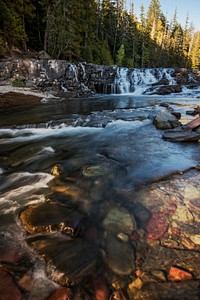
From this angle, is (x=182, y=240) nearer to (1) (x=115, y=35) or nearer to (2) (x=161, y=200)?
(2) (x=161, y=200)

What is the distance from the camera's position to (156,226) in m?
2.85

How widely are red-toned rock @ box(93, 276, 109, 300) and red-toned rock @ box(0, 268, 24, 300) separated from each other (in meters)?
0.68

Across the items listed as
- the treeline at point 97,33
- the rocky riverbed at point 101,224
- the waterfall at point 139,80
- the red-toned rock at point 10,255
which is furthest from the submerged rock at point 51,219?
the waterfall at point 139,80

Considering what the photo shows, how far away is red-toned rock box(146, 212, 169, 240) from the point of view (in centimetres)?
269

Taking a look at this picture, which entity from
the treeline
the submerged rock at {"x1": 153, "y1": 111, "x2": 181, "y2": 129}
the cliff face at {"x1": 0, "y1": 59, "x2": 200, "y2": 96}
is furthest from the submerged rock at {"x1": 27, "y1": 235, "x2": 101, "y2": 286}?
the treeline

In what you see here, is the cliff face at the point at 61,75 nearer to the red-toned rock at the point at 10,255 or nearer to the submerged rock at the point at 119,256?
the red-toned rock at the point at 10,255

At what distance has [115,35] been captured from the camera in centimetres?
4400

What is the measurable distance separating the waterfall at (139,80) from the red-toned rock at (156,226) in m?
22.3

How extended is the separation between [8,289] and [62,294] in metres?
0.50

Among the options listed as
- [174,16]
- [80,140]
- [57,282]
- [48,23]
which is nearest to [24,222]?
[57,282]

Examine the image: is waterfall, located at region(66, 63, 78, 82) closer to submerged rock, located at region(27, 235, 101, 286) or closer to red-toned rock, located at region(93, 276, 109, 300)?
submerged rock, located at region(27, 235, 101, 286)

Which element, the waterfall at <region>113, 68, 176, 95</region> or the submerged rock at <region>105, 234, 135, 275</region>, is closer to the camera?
the submerged rock at <region>105, 234, 135, 275</region>

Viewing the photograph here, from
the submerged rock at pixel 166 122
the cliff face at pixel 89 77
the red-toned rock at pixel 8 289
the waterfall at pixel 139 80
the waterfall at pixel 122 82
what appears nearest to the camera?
the red-toned rock at pixel 8 289

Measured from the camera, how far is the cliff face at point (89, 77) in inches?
725
